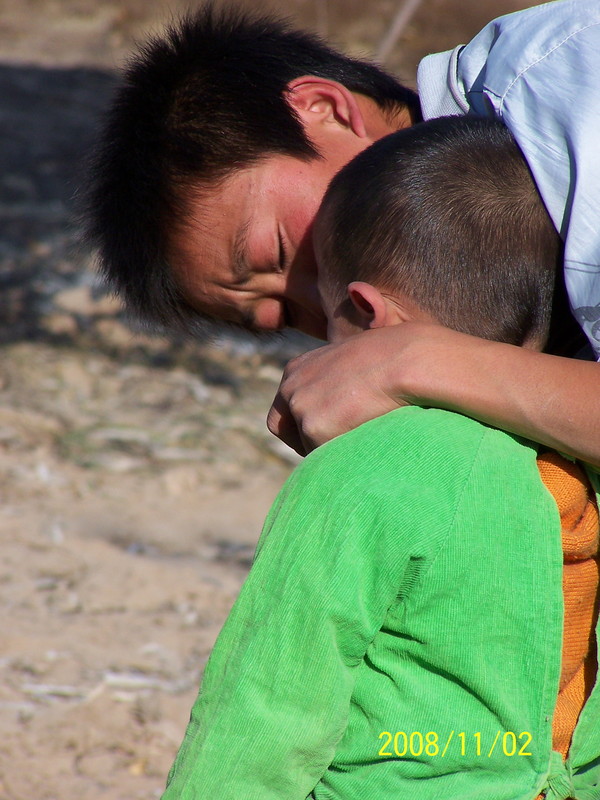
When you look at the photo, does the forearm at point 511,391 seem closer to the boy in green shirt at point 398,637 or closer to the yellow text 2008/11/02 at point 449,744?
the boy in green shirt at point 398,637

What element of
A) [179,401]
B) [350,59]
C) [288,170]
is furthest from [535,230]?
[179,401]

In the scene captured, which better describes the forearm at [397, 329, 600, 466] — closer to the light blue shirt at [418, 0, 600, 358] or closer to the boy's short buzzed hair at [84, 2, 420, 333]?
the light blue shirt at [418, 0, 600, 358]

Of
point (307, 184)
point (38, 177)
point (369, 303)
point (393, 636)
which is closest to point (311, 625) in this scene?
point (393, 636)

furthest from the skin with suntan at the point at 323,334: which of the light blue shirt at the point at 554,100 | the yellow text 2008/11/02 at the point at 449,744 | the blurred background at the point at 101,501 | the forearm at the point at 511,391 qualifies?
the blurred background at the point at 101,501

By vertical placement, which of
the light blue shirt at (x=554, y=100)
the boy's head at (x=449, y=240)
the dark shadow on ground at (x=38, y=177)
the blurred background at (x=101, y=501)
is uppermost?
the light blue shirt at (x=554, y=100)

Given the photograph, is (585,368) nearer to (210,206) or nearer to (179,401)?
(210,206)

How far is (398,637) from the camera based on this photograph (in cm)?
117

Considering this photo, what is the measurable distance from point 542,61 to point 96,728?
2300mm

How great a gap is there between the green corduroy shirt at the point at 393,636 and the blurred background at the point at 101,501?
1.42 meters

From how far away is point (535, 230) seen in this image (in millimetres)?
1347

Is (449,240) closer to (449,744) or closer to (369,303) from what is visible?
(369,303)

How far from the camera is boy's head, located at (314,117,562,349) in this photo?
4.29 feet

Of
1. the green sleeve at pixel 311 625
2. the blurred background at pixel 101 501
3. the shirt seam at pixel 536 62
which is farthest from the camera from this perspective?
the blurred background at pixel 101 501

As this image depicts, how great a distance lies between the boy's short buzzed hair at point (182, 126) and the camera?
190 cm
